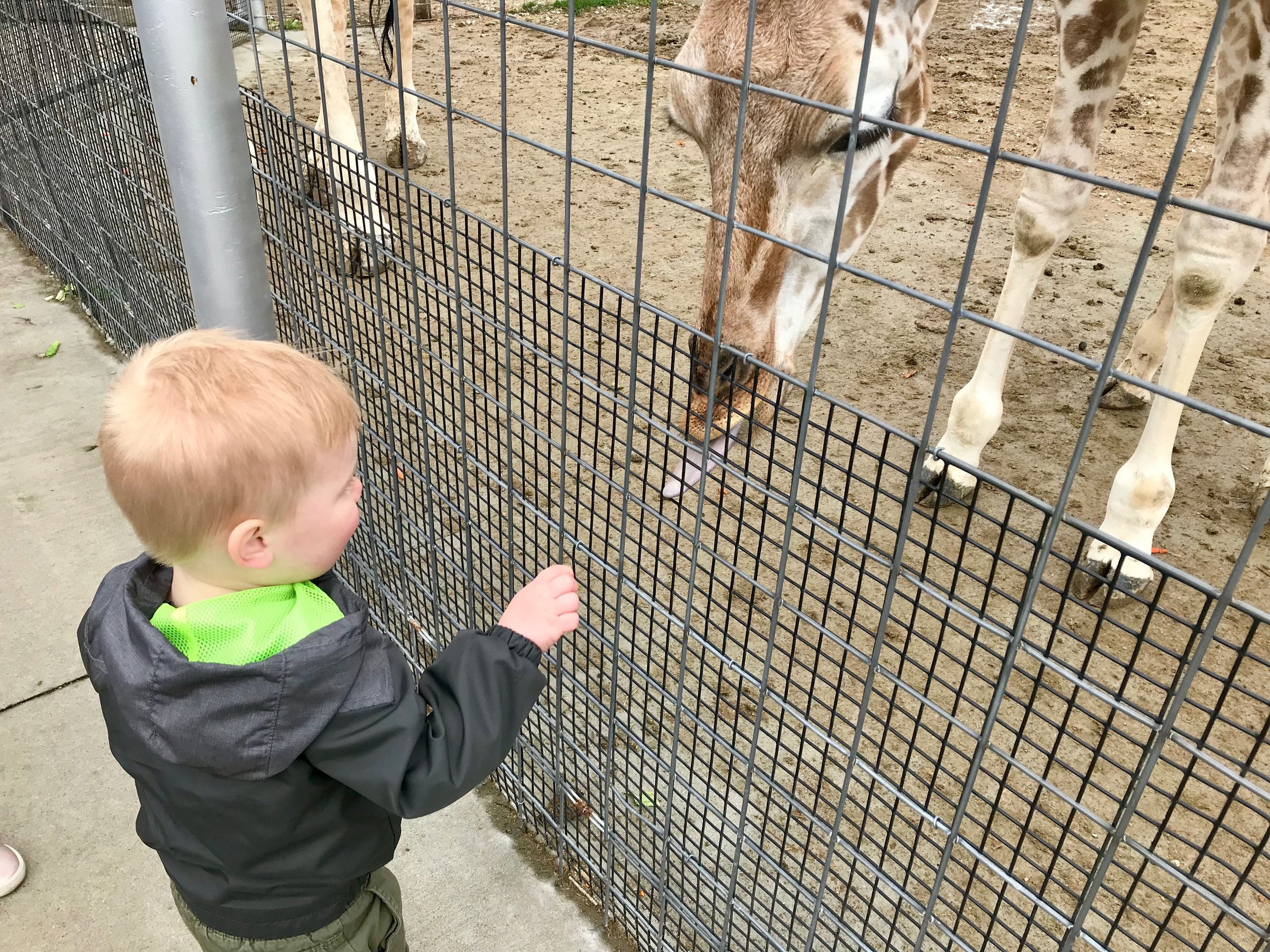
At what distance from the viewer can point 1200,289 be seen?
2533mm

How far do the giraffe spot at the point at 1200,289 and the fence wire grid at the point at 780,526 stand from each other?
35 mm

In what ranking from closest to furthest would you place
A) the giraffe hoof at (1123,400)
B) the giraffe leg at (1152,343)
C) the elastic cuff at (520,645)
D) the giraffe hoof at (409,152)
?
1. the elastic cuff at (520,645)
2. the giraffe leg at (1152,343)
3. the giraffe hoof at (1123,400)
4. the giraffe hoof at (409,152)

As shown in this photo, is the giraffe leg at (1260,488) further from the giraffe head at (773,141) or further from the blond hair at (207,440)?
the blond hair at (207,440)

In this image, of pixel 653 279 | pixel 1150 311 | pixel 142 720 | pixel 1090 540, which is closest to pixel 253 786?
pixel 142 720

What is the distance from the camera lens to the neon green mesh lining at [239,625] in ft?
3.51

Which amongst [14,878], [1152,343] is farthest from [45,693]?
[1152,343]

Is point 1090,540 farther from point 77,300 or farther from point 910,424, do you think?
point 77,300

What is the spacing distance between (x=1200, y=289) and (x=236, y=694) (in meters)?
2.53

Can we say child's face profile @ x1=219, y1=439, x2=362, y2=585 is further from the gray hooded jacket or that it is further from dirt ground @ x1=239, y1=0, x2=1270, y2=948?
dirt ground @ x1=239, y1=0, x2=1270, y2=948

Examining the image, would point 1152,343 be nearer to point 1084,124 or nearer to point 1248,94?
point 1084,124

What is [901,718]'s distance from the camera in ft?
8.14

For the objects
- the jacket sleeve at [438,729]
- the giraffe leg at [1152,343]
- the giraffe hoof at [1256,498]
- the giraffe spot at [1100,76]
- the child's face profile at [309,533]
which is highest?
the giraffe spot at [1100,76]

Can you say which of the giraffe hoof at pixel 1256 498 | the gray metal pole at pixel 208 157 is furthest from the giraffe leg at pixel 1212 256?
the gray metal pole at pixel 208 157

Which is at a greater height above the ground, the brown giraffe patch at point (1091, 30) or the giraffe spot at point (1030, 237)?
the brown giraffe patch at point (1091, 30)
